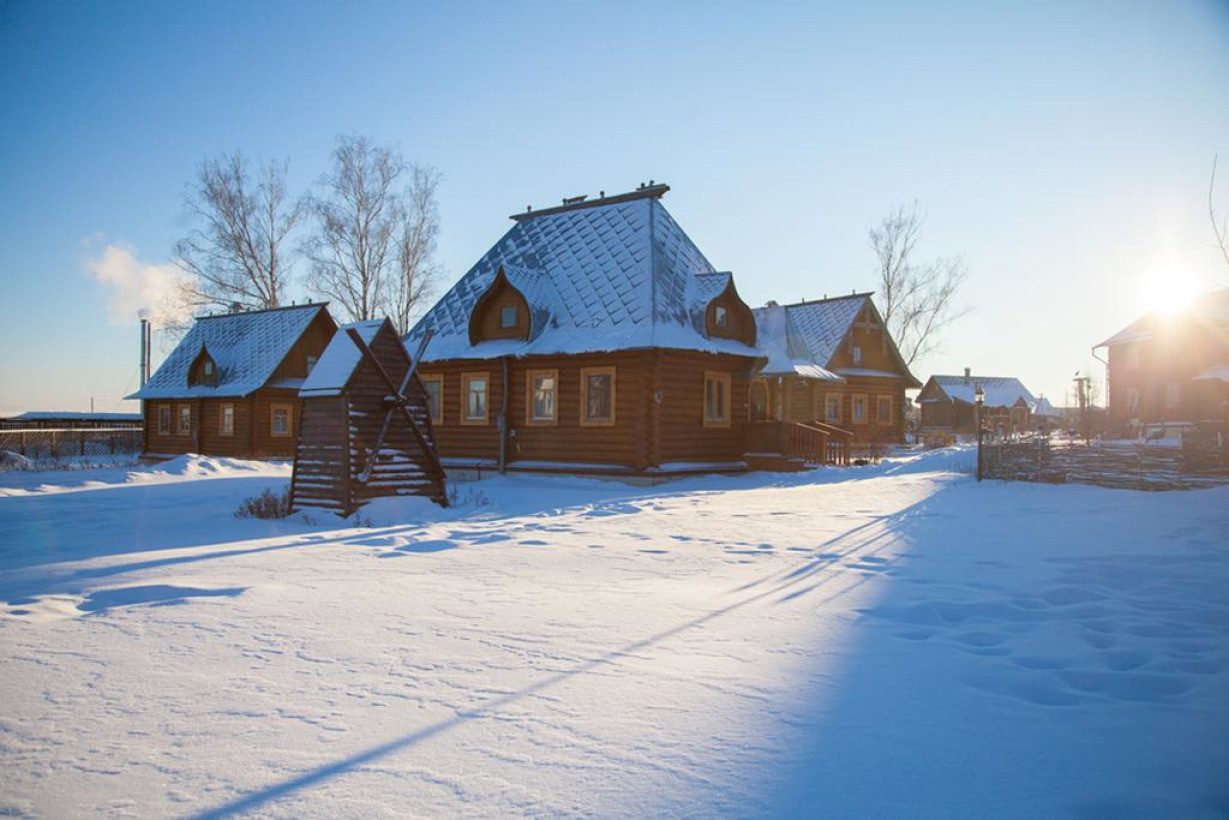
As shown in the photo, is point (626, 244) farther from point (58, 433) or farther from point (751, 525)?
point (58, 433)

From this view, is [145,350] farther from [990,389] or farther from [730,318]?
[990,389]

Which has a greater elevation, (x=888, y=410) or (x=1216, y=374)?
(x=1216, y=374)

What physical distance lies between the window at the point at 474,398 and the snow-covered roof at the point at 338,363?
7.30m

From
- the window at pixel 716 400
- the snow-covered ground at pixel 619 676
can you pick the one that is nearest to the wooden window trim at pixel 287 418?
the window at pixel 716 400

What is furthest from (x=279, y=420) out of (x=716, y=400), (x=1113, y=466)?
Answer: (x=1113, y=466)

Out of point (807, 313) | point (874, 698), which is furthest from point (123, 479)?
point (807, 313)

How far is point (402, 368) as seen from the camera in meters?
12.7

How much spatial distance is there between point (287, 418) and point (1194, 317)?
45978mm

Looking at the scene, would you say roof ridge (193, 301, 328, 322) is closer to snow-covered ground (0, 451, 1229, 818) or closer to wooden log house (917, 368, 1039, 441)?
snow-covered ground (0, 451, 1229, 818)

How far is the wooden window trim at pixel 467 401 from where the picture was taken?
19703mm

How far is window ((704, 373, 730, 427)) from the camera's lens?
1892 centimetres

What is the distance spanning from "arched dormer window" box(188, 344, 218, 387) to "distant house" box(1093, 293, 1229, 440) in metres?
43.2

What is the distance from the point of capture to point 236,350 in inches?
1211

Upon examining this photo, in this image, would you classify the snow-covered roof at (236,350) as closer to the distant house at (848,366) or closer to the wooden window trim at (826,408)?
the distant house at (848,366)
